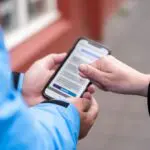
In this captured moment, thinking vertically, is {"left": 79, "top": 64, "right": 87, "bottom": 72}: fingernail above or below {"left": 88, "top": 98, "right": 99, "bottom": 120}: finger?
above

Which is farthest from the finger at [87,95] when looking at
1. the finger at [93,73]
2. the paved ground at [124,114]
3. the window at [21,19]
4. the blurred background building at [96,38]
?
the window at [21,19]

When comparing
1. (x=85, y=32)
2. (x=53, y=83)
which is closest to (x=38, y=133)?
(x=53, y=83)

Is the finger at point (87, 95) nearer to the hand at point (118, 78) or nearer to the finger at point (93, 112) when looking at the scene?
the finger at point (93, 112)

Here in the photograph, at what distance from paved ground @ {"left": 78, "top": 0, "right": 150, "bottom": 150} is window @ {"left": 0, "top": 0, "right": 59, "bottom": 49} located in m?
1.00

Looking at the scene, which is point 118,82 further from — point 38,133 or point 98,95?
point 98,95

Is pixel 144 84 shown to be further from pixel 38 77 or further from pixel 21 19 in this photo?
pixel 21 19

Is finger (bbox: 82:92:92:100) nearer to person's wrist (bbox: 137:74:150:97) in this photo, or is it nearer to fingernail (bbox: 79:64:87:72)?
fingernail (bbox: 79:64:87:72)

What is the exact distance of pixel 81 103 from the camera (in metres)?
1.89

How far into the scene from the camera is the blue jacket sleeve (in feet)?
4.35

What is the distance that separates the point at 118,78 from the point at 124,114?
10.5ft

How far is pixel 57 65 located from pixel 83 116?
0.46 m

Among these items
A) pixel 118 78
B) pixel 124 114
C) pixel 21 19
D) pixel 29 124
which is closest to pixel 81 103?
pixel 118 78

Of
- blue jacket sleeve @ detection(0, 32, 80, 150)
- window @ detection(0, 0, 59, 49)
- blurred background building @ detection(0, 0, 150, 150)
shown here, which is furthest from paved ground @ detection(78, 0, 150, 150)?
blue jacket sleeve @ detection(0, 32, 80, 150)

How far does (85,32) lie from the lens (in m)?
7.47
